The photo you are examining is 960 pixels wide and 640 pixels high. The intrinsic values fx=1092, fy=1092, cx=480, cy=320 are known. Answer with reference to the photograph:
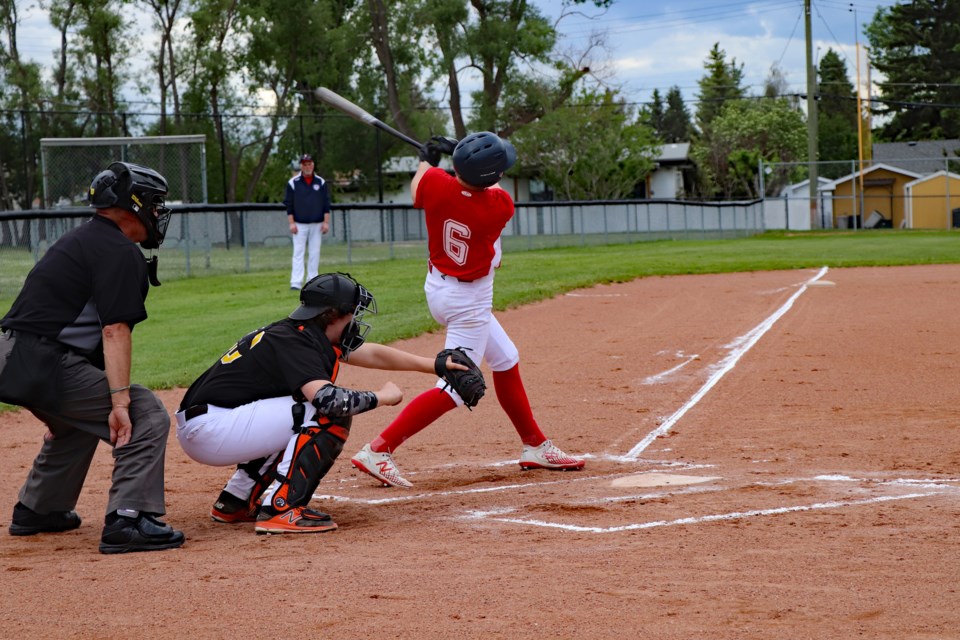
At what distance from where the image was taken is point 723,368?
9.59 m

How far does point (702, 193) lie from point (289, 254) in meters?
45.0

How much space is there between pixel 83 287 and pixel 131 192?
0.45 m

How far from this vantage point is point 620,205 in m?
34.6

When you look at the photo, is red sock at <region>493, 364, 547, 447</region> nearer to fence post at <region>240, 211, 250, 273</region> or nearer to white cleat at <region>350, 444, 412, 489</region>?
white cleat at <region>350, 444, 412, 489</region>

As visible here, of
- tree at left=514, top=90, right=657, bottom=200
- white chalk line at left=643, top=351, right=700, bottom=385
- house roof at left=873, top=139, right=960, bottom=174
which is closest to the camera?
white chalk line at left=643, top=351, right=700, bottom=385

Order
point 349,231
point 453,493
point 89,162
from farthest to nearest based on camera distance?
point 89,162
point 349,231
point 453,493

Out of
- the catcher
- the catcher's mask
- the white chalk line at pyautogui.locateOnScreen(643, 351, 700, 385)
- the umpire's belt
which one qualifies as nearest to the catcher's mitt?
the catcher

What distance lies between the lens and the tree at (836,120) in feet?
195

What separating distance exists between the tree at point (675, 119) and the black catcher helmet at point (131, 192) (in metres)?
108

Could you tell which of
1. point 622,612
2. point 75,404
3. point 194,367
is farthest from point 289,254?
point 622,612

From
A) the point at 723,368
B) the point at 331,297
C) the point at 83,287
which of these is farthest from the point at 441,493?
the point at 723,368

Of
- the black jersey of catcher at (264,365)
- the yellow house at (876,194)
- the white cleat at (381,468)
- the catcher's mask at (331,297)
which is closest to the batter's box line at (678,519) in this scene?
the white cleat at (381,468)

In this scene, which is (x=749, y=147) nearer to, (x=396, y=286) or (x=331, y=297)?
(x=396, y=286)

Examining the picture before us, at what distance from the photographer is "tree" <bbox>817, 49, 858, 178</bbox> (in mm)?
59425
